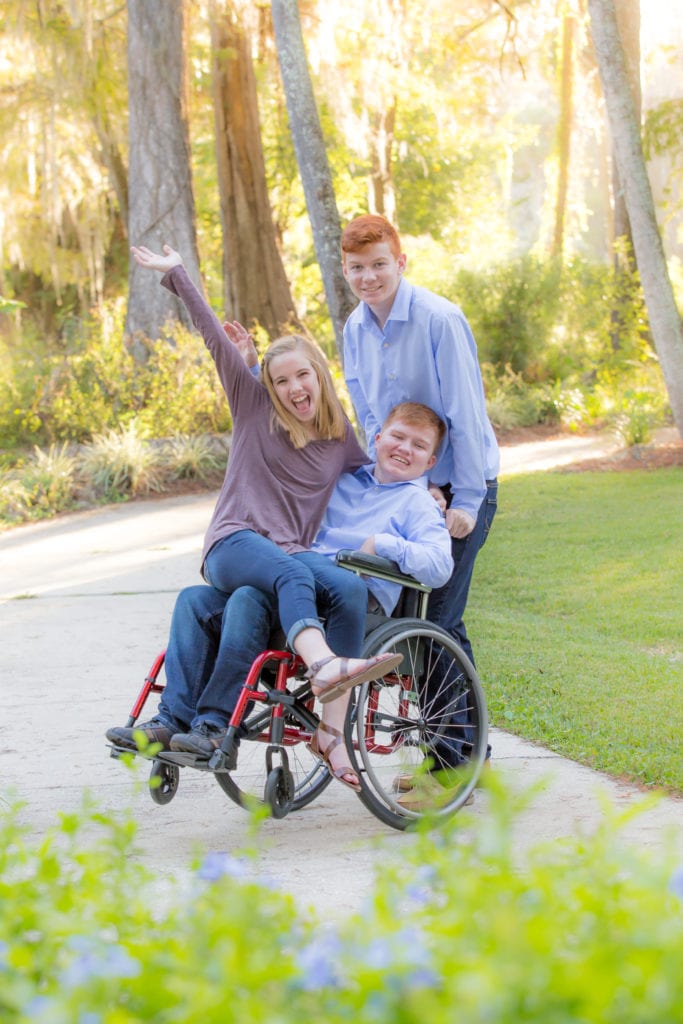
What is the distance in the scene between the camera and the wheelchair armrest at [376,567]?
3367 millimetres

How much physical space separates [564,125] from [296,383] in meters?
19.6

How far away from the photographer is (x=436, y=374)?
3758 millimetres

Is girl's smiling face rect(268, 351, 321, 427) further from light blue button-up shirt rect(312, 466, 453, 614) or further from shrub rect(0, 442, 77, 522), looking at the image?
shrub rect(0, 442, 77, 522)

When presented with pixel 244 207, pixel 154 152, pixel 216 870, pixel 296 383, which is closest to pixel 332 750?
pixel 296 383

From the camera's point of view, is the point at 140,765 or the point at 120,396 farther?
the point at 120,396

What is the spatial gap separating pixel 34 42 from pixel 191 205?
3422 millimetres

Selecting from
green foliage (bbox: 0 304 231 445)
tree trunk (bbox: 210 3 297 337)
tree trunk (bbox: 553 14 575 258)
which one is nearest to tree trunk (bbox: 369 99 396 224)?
tree trunk (bbox: 553 14 575 258)

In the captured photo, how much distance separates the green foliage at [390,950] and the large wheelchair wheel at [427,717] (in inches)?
70.8

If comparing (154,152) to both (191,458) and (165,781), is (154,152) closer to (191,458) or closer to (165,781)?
(191,458)

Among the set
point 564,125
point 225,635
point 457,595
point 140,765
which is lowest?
point 140,765

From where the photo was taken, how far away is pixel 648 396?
1276 centimetres

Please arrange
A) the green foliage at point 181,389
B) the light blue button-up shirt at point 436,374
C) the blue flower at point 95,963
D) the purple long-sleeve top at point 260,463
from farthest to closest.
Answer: the green foliage at point 181,389
the light blue button-up shirt at point 436,374
the purple long-sleeve top at point 260,463
the blue flower at point 95,963

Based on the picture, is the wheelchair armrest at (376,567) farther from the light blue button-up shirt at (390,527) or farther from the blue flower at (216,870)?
the blue flower at (216,870)

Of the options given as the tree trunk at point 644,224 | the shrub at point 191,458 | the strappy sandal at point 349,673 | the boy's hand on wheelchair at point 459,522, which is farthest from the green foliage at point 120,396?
the strappy sandal at point 349,673
